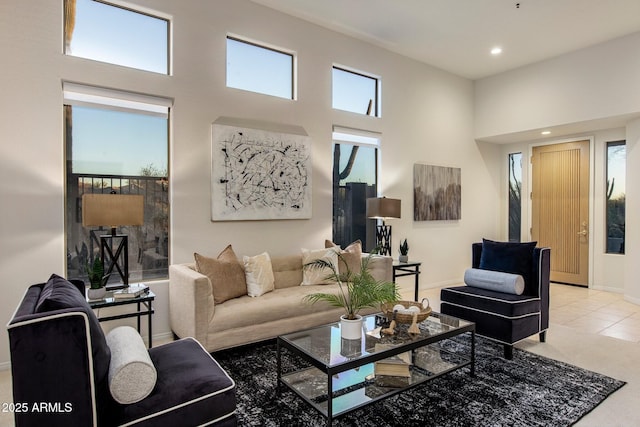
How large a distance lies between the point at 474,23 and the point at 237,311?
450 cm

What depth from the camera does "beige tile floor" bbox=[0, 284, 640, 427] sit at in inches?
95.1

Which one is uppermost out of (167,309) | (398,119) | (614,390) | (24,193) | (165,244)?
(398,119)

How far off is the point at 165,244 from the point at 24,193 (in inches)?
49.0

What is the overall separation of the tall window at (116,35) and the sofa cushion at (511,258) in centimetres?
383

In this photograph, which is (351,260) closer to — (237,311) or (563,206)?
(237,311)

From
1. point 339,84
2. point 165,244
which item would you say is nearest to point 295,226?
point 165,244

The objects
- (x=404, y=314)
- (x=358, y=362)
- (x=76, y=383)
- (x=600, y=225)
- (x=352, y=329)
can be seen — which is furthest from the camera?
(x=600, y=225)

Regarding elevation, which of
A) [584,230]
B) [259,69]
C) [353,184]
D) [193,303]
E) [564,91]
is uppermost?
[564,91]

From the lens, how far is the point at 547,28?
15.9 ft

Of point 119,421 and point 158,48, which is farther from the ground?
point 158,48

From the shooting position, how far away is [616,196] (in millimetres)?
5887

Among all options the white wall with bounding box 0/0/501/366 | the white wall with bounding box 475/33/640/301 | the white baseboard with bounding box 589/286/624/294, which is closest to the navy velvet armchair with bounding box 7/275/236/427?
the white wall with bounding box 0/0/501/366

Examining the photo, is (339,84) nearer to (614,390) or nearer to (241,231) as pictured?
→ (241,231)

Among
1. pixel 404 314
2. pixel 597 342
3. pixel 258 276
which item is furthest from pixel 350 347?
pixel 597 342
